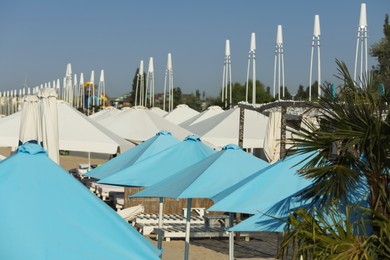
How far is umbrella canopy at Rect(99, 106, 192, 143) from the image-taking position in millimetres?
21631

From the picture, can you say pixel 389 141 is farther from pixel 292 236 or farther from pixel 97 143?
pixel 97 143

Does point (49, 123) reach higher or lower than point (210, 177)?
higher

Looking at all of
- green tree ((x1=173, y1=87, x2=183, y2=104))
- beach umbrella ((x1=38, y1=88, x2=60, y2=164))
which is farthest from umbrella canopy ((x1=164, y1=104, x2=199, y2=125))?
green tree ((x1=173, y1=87, x2=183, y2=104))

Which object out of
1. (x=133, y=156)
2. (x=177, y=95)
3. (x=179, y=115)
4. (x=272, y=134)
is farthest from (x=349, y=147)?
(x=177, y=95)

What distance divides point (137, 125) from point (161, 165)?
11.2 metres

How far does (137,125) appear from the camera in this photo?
22172 millimetres

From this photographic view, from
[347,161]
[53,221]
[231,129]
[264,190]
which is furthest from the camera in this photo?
[231,129]

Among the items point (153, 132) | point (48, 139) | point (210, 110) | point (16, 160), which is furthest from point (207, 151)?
point (210, 110)

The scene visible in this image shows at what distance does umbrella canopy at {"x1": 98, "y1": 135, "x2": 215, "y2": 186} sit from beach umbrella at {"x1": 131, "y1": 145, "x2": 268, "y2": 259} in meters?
1.02

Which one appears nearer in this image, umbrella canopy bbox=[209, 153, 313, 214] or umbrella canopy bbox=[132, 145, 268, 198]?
umbrella canopy bbox=[209, 153, 313, 214]

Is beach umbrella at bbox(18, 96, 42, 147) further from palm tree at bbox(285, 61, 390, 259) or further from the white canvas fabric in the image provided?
palm tree at bbox(285, 61, 390, 259)

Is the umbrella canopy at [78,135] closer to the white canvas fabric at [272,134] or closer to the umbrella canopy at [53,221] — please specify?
the white canvas fabric at [272,134]

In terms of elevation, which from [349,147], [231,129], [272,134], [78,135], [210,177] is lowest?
[210,177]

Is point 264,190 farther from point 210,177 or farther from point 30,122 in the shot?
point 30,122
